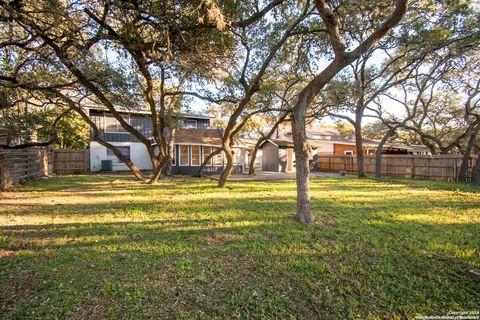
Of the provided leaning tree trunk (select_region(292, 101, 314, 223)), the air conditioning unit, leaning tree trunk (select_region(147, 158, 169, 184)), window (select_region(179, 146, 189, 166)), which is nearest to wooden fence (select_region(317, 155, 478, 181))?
leaning tree trunk (select_region(292, 101, 314, 223))

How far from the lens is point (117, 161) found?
64.8 feet

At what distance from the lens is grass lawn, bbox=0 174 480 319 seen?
244 centimetres

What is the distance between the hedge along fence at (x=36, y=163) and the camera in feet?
30.9

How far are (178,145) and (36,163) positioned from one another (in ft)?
26.6

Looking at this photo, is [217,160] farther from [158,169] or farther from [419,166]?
[419,166]

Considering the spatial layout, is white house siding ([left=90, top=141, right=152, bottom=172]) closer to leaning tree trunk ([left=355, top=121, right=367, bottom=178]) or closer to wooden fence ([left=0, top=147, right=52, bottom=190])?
wooden fence ([left=0, top=147, right=52, bottom=190])

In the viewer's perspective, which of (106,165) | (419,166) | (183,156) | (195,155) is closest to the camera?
(419,166)

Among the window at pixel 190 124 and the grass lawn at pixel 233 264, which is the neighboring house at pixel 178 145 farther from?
the grass lawn at pixel 233 264

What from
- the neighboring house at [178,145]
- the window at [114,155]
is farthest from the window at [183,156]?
the window at [114,155]

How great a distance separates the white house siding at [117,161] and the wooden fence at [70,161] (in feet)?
1.98

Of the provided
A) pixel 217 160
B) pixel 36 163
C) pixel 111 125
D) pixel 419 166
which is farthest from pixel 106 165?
pixel 419 166

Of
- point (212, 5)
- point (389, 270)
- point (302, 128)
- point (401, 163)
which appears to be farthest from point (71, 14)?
point (401, 163)

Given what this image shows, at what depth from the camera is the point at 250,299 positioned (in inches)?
100

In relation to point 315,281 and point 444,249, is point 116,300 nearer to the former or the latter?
point 315,281
